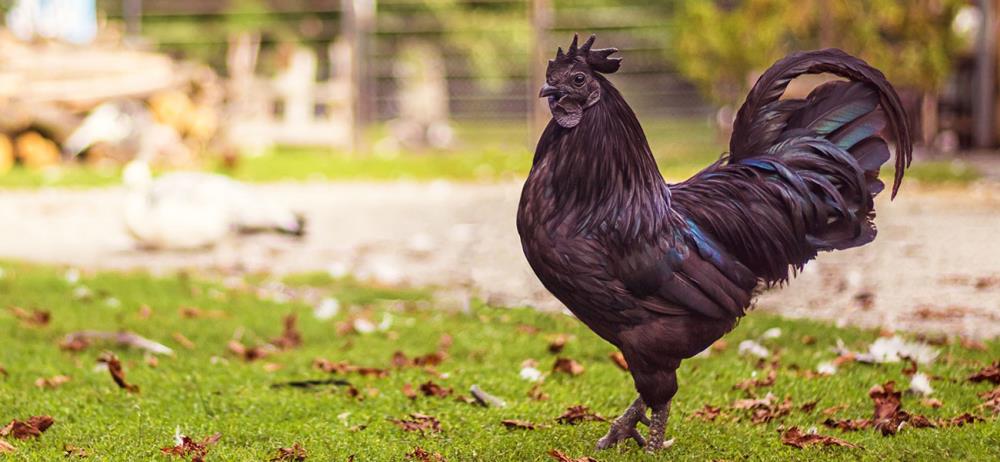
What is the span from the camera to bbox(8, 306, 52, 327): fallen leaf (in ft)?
18.2

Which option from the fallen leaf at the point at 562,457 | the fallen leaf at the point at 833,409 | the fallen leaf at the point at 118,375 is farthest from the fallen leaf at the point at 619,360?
the fallen leaf at the point at 118,375

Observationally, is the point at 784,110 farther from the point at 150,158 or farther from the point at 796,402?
the point at 150,158

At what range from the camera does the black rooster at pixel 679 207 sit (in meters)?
3.25

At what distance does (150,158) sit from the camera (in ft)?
50.7

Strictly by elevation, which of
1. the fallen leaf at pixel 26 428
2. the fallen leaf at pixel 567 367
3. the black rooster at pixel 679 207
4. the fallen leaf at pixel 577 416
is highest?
the black rooster at pixel 679 207

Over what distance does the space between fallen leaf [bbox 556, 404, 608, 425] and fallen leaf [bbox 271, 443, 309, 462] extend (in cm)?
94

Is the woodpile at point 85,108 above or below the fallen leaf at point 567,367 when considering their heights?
below

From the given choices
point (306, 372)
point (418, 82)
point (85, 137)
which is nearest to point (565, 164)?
point (306, 372)

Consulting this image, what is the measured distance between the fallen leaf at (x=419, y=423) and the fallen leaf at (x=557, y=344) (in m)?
1.20

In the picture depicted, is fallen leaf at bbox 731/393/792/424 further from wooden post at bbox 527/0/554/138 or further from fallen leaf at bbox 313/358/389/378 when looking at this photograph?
wooden post at bbox 527/0/554/138

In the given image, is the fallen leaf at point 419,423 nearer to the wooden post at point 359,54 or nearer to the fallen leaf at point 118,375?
the fallen leaf at point 118,375

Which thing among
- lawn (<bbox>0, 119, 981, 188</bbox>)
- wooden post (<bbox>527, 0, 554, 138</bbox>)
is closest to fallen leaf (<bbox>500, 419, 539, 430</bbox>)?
lawn (<bbox>0, 119, 981, 188</bbox>)

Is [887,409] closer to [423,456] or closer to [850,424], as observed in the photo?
[850,424]

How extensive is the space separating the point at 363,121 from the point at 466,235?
31.8 ft
